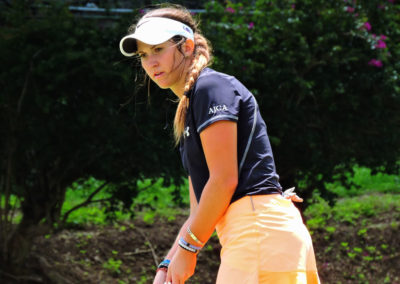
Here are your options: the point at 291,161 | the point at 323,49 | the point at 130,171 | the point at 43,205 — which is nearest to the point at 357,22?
the point at 323,49

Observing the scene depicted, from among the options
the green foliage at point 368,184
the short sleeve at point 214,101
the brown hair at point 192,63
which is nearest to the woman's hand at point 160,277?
the brown hair at point 192,63

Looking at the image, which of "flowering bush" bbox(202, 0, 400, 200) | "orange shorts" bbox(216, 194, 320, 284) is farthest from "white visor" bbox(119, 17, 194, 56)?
"flowering bush" bbox(202, 0, 400, 200)

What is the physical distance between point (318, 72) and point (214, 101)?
13.6 feet

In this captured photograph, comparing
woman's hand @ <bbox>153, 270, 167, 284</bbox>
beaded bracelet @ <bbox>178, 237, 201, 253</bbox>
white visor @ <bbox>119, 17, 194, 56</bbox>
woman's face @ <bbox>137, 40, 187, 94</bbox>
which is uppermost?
white visor @ <bbox>119, 17, 194, 56</bbox>

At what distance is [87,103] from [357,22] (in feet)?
9.03

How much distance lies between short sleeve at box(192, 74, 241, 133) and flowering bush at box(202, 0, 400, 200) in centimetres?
357

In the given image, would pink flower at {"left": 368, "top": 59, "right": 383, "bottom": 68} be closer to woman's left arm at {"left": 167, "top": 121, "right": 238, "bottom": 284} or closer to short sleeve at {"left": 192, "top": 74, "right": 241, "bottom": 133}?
short sleeve at {"left": 192, "top": 74, "right": 241, "bottom": 133}

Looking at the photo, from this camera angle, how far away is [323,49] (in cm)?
627

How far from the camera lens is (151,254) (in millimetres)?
7281

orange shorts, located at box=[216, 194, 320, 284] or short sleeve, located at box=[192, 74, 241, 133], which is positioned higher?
short sleeve, located at box=[192, 74, 241, 133]

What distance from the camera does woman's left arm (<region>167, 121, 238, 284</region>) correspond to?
2.28 meters

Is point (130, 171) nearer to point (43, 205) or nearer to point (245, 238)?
point (43, 205)

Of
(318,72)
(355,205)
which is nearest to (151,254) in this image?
(318,72)

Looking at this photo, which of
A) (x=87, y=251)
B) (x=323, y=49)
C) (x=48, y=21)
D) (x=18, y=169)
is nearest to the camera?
(x=48, y=21)
